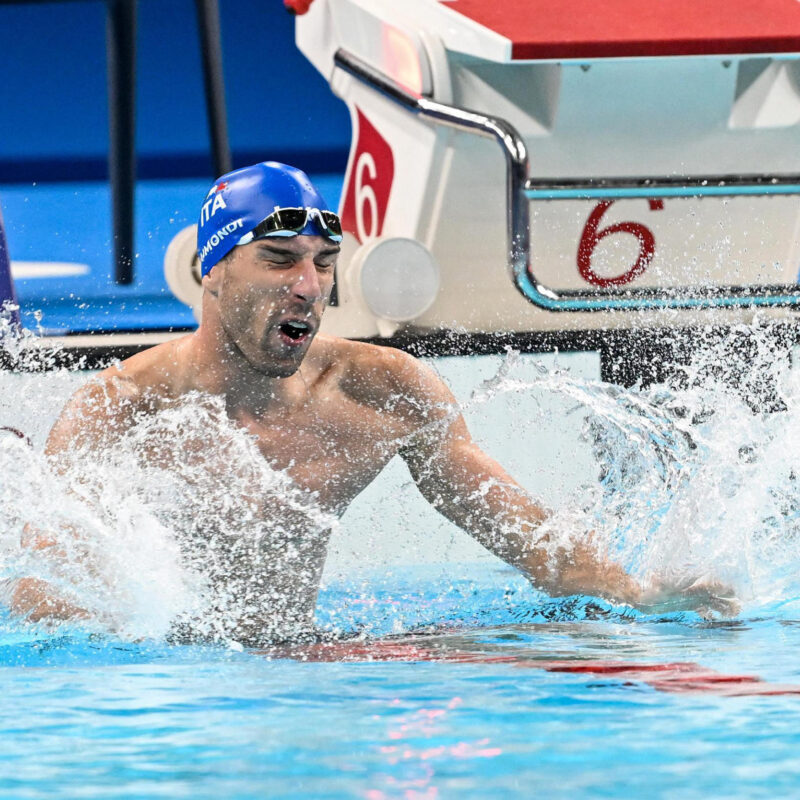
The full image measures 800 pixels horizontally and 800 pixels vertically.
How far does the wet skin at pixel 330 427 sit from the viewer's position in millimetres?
2701

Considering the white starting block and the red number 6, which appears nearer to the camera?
the white starting block

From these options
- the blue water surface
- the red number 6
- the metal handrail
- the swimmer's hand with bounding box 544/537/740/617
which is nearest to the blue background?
the red number 6

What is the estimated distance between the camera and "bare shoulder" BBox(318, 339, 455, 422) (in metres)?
2.86

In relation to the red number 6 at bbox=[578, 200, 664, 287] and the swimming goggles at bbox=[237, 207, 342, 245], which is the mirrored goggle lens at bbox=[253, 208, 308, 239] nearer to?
the swimming goggles at bbox=[237, 207, 342, 245]

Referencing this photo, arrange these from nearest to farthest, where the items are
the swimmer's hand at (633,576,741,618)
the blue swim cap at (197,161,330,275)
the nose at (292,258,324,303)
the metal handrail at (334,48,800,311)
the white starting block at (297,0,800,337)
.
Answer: the nose at (292,258,324,303) → the blue swim cap at (197,161,330,275) → the swimmer's hand at (633,576,741,618) → the metal handrail at (334,48,800,311) → the white starting block at (297,0,800,337)

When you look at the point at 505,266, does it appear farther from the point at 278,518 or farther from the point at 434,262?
the point at 278,518

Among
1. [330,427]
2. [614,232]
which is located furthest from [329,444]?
[614,232]

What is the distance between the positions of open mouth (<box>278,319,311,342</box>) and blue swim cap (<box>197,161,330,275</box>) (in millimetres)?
176

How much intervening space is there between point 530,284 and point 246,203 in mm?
1267

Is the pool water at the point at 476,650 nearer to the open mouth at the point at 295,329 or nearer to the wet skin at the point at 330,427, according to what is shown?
the wet skin at the point at 330,427

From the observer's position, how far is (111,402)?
2.64 m

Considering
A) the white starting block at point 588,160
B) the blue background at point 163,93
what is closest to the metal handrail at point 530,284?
the white starting block at point 588,160

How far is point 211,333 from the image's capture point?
272 centimetres

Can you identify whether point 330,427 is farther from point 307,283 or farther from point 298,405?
point 307,283
